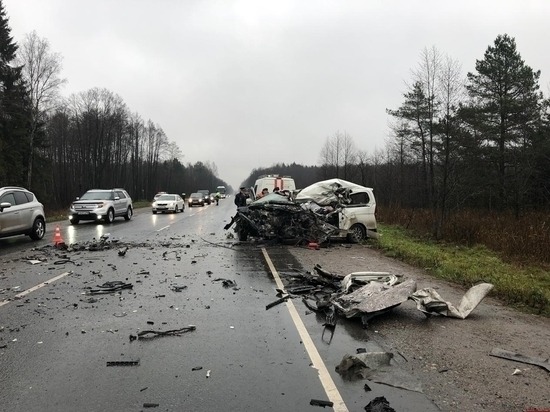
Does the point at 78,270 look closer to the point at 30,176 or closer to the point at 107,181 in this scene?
the point at 30,176

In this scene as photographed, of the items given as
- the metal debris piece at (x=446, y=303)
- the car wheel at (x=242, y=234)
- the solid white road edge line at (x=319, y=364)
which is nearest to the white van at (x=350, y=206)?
the car wheel at (x=242, y=234)

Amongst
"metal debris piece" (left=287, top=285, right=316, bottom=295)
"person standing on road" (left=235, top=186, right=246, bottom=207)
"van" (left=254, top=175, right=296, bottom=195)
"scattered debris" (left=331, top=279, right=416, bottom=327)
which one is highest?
"van" (left=254, top=175, right=296, bottom=195)

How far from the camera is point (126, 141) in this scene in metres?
77.2

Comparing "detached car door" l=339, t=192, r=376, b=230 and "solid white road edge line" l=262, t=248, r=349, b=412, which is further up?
"detached car door" l=339, t=192, r=376, b=230

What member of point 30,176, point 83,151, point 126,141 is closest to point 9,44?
point 30,176

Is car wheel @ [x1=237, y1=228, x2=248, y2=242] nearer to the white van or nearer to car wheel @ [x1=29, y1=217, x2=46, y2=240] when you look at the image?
the white van

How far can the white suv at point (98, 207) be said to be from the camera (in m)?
20.8

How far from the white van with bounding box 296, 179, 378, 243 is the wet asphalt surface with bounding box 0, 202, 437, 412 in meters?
6.53

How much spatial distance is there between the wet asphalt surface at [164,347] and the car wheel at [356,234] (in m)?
6.67

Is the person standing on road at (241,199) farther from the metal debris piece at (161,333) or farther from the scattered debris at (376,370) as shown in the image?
the scattered debris at (376,370)

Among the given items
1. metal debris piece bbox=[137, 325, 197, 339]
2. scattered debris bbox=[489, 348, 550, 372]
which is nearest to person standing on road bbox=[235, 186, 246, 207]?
metal debris piece bbox=[137, 325, 197, 339]

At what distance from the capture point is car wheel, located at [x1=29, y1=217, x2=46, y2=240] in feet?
46.5

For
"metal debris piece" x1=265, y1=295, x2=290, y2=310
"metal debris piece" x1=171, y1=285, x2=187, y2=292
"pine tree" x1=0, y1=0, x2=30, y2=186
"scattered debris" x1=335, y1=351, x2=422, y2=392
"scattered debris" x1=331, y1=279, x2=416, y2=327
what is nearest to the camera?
"scattered debris" x1=335, y1=351, x2=422, y2=392

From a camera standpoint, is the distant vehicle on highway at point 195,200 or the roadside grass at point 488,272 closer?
the roadside grass at point 488,272
